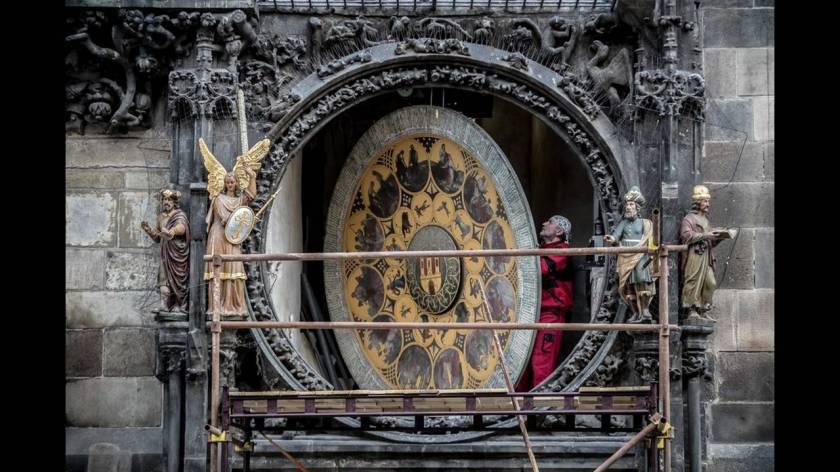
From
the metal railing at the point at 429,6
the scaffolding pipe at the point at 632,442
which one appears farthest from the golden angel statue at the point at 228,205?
the scaffolding pipe at the point at 632,442

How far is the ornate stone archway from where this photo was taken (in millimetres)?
15773

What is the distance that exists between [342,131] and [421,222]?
1818 millimetres

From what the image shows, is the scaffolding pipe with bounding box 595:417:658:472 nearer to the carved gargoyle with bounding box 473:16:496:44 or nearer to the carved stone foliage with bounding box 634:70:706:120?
the carved stone foliage with bounding box 634:70:706:120

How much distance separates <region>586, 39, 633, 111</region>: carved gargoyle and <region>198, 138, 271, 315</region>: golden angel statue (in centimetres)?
273

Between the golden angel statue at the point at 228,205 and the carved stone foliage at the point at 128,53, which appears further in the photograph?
the carved stone foliage at the point at 128,53

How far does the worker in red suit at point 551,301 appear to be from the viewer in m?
16.4

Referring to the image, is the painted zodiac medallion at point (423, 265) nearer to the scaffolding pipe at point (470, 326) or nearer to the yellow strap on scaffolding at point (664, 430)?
the scaffolding pipe at point (470, 326)

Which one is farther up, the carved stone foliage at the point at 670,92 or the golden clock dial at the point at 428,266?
the carved stone foliage at the point at 670,92

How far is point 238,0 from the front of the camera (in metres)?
15.9

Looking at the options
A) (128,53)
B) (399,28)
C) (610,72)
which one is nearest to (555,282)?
(610,72)

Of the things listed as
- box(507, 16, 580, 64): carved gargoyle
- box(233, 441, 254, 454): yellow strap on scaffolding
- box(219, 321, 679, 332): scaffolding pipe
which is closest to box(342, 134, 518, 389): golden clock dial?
box(507, 16, 580, 64): carved gargoyle

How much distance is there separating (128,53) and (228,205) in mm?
1606

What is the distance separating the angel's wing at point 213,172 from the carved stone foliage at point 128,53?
0.76 m

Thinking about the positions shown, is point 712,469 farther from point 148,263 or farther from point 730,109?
point 148,263
